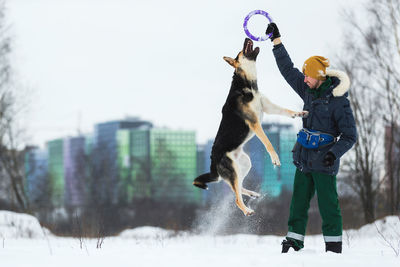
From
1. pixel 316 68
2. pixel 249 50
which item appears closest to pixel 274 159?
pixel 316 68

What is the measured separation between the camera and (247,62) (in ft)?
21.0

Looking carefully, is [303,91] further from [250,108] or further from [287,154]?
[287,154]

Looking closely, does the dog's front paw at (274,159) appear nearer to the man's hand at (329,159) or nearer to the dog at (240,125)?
the dog at (240,125)

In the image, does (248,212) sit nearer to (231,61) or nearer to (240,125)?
(240,125)

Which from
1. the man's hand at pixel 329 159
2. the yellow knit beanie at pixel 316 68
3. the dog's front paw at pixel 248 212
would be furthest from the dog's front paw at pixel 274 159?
the yellow knit beanie at pixel 316 68

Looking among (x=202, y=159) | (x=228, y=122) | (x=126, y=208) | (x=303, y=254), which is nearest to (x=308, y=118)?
(x=228, y=122)

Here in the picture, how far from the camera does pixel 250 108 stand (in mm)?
6301

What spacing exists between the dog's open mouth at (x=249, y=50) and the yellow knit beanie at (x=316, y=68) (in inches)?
24.1

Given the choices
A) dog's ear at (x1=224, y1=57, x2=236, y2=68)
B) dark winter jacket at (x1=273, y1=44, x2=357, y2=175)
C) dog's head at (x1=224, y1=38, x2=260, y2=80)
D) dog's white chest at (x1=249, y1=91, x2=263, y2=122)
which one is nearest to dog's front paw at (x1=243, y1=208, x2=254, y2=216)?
dark winter jacket at (x1=273, y1=44, x2=357, y2=175)

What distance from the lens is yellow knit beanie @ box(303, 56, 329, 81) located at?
19.5 ft

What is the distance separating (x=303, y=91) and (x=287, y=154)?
3.25 feet

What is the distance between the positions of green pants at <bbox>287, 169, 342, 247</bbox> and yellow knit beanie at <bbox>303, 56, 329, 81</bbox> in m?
0.90

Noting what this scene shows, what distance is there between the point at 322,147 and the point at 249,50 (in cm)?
128

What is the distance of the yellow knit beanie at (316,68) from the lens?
235 inches
